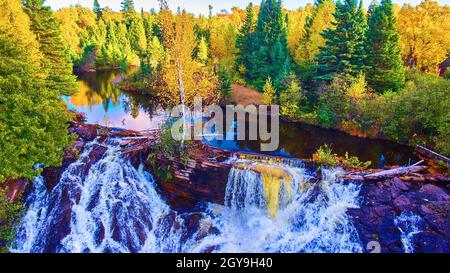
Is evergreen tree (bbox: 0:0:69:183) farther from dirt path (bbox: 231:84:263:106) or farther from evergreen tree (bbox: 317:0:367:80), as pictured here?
evergreen tree (bbox: 317:0:367:80)

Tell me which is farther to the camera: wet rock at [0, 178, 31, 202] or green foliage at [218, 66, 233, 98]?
green foliage at [218, 66, 233, 98]

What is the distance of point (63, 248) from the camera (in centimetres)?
1258

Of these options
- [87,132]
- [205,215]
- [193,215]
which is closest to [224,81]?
[87,132]

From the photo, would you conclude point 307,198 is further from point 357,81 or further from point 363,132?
point 357,81

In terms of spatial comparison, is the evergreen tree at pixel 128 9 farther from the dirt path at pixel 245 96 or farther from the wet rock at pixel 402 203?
the wet rock at pixel 402 203

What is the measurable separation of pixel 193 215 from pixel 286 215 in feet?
15.2

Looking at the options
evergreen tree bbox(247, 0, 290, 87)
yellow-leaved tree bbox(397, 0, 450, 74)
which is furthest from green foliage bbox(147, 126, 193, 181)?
yellow-leaved tree bbox(397, 0, 450, 74)

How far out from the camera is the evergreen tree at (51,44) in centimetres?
2467

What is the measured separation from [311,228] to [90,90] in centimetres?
3895

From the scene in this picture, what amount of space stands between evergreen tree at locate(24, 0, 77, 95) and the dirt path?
58.5ft

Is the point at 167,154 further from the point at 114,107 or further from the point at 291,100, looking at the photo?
the point at 114,107

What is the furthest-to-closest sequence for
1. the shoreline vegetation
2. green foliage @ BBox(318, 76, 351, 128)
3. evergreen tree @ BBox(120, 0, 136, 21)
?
evergreen tree @ BBox(120, 0, 136, 21), green foliage @ BBox(318, 76, 351, 128), the shoreline vegetation

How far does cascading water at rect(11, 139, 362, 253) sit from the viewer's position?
1298 cm
